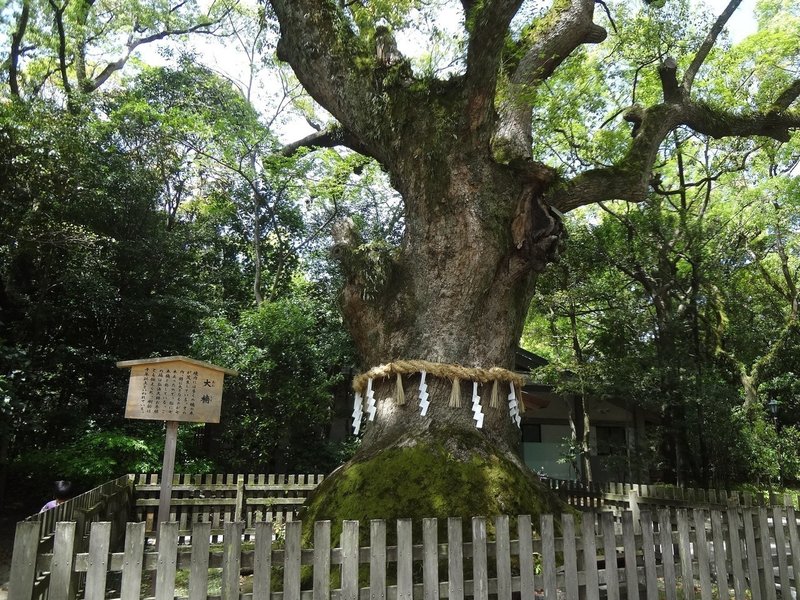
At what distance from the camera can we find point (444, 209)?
17.9 ft

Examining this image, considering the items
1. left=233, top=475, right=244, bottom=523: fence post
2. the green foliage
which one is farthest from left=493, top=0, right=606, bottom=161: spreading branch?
the green foliage

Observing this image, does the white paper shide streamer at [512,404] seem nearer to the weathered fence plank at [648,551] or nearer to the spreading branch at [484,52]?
the weathered fence plank at [648,551]

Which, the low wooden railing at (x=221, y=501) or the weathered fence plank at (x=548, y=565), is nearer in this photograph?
the weathered fence plank at (x=548, y=565)

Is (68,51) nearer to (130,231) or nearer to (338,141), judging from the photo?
(130,231)

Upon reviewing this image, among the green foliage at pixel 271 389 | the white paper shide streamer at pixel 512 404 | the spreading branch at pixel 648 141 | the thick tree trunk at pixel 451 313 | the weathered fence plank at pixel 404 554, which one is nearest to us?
the weathered fence plank at pixel 404 554

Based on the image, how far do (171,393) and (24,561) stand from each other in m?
4.23

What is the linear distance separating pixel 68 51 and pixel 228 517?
48.3ft

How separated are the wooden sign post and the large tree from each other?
2.52 metres

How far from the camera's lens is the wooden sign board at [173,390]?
6.60m

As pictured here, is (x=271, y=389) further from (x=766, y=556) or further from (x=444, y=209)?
(x=766, y=556)

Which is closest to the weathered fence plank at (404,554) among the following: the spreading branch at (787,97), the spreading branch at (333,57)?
the spreading branch at (333,57)

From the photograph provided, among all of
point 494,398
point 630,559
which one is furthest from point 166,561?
point 494,398

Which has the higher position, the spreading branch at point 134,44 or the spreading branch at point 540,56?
the spreading branch at point 134,44

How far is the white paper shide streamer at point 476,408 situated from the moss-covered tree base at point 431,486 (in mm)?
120
